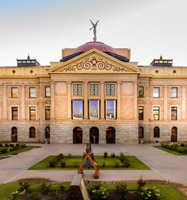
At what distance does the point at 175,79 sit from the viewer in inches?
1438

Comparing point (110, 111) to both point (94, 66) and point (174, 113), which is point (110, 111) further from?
point (174, 113)

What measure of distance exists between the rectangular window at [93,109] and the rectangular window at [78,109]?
1.69m

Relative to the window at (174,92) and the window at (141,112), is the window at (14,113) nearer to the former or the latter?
the window at (141,112)

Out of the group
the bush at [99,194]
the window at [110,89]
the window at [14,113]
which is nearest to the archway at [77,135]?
the window at [110,89]

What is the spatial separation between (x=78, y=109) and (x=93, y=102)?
10.2 feet

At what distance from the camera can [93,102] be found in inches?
1331

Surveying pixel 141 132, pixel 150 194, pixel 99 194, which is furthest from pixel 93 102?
pixel 150 194

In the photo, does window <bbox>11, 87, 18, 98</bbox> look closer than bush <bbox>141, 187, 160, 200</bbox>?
No

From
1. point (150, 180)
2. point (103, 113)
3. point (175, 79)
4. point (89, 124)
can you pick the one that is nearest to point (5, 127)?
point (89, 124)

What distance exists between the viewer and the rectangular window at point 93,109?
33.6m

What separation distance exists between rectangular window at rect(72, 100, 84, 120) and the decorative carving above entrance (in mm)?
6217

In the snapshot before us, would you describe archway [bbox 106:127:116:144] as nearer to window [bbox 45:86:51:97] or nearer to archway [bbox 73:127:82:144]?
archway [bbox 73:127:82:144]

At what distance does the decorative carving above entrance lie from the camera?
33.7 meters

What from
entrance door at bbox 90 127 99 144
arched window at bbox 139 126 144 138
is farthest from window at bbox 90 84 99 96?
arched window at bbox 139 126 144 138
